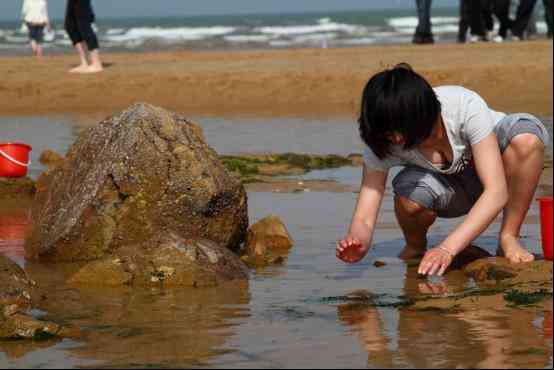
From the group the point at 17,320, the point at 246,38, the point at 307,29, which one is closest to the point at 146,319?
the point at 17,320

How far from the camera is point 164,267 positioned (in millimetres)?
5402

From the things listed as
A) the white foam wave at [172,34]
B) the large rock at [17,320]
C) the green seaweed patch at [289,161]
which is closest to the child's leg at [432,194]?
Result: the large rock at [17,320]

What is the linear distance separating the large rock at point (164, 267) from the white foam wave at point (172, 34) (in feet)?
119

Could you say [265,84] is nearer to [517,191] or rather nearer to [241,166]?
[241,166]

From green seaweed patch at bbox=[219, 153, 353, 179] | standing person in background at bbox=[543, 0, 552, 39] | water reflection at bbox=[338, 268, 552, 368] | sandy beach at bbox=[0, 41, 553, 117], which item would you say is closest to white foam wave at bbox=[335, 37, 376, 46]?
standing person in background at bbox=[543, 0, 552, 39]

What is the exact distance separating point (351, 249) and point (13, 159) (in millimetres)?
3572

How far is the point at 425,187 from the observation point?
18.2 feet

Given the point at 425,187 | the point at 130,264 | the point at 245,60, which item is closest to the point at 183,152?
the point at 130,264

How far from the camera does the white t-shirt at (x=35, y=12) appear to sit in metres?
22.5

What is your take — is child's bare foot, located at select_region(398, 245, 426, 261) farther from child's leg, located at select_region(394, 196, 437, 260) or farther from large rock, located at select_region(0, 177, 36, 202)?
large rock, located at select_region(0, 177, 36, 202)

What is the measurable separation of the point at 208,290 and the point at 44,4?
18.8m

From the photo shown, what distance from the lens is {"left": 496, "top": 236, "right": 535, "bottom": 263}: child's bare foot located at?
17.6ft

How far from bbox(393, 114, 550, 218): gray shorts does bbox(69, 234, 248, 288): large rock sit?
2.63 feet

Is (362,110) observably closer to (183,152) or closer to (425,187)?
(425,187)
